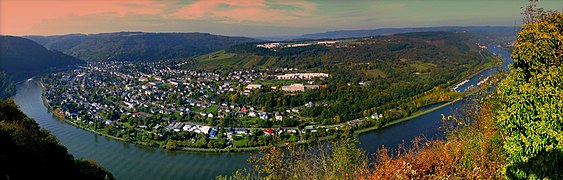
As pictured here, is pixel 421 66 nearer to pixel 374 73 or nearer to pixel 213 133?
pixel 374 73

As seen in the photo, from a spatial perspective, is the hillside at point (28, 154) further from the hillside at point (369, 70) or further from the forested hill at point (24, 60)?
the forested hill at point (24, 60)

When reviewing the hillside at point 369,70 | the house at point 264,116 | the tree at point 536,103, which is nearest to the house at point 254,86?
the hillside at point 369,70

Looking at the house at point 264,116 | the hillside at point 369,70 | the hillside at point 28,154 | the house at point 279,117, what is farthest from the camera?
the hillside at point 369,70

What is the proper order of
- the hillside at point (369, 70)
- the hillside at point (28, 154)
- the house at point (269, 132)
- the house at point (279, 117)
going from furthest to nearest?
the hillside at point (369, 70), the house at point (279, 117), the house at point (269, 132), the hillside at point (28, 154)

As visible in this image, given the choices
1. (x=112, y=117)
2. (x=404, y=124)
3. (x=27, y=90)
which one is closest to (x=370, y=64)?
(x=404, y=124)

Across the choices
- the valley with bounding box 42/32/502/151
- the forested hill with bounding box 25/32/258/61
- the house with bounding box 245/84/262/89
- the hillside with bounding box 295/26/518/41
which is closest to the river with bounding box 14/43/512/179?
the valley with bounding box 42/32/502/151

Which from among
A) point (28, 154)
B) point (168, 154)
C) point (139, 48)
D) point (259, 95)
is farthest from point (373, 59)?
point (139, 48)

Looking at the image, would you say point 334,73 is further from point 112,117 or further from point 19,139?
point 19,139

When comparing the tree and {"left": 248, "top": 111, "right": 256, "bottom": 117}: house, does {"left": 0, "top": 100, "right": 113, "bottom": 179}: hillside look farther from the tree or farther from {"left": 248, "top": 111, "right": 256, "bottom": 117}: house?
{"left": 248, "top": 111, "right": 256, "bottom": 117}: house
